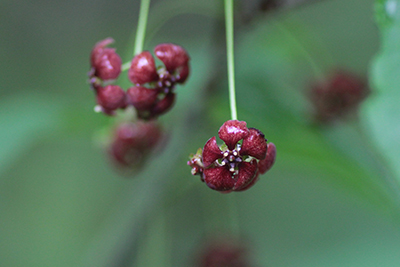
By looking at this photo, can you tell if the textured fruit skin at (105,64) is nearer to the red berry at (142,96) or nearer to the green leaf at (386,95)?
the red berry at (142,96)

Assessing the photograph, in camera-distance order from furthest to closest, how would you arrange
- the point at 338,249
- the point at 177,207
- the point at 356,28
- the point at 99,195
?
the point at 99,195 → the point at 356,28 → the point at 177,207 → the point at 338,249

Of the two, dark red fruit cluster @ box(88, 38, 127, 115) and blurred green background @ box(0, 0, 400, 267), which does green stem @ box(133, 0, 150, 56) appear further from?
blurred green background @ box(0, 0, 400, 267)

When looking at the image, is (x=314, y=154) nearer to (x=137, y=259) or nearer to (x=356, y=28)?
(x=137, y=259)

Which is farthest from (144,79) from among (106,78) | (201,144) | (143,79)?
(201,144)

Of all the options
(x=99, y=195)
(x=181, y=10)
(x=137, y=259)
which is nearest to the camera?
(x=181, y=10)

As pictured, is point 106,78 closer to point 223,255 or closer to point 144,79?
point 144,79

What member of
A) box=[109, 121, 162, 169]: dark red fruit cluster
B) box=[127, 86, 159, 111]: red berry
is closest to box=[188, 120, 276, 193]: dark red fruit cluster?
box=[127, 86, 159, 111]: red berry

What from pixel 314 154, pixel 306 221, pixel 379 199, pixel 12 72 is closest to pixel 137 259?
pixel 314 154
